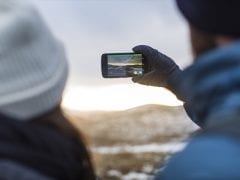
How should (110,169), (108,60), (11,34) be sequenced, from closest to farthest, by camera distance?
1. (11,34)
2. (108,60)
3. (110,169)

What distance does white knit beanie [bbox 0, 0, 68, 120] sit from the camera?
1.53 metres

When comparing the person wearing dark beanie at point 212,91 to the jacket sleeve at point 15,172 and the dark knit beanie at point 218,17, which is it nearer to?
the dark knit beanie at point 218,17

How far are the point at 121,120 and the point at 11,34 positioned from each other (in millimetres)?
5603

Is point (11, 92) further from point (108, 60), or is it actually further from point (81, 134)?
point (108, 60)

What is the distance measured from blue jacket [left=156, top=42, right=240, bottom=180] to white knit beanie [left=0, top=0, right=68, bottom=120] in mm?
249

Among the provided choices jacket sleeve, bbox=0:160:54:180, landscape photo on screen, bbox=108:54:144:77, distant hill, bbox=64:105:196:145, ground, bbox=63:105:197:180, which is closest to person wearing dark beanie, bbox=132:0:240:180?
jacket sleeve, bbox=0:160:54:180

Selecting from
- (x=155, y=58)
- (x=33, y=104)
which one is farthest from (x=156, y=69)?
(x=33, y=104)

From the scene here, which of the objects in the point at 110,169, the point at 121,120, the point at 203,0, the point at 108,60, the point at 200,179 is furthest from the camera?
the point at 121,120

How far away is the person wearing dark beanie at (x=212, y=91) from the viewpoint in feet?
4.27

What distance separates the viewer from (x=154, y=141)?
7.17 meters

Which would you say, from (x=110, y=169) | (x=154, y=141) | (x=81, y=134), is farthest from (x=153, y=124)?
(x=81, y=134)

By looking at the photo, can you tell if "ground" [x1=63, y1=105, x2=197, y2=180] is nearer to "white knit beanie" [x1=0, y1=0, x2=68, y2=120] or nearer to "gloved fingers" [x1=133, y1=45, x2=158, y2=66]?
"gloved fingers" [x1=133, y1=45, x2=158, y2=66]

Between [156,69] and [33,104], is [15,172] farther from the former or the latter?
[156,69]

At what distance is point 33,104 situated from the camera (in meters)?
1.54
